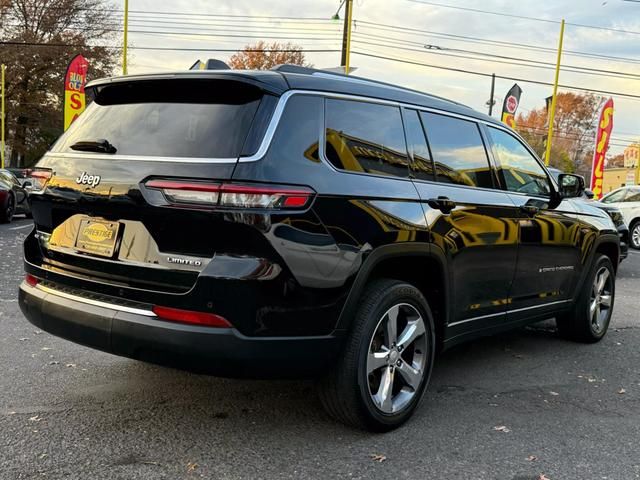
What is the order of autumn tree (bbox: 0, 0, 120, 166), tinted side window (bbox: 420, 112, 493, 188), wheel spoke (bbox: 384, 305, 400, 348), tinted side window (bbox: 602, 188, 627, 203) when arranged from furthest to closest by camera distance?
autumn tree (bbox: 0, 0, 120, 166), tinted side window (bbox: 602, 188, 627, 203), tinted side window (bbox: 420, 112, 493, 188), wheel spoke (bbox: 384, 305, 400, 348)

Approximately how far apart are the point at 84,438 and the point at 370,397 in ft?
4.83

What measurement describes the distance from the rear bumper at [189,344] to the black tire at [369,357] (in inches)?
5.6

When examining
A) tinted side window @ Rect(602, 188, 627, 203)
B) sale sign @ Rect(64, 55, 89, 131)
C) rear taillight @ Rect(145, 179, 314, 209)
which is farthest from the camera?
sale sign @ Rect(64, 55, 89, 131)

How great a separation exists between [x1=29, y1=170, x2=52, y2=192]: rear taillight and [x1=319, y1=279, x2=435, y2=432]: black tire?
70.8 inches

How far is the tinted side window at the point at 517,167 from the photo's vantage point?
177 inches

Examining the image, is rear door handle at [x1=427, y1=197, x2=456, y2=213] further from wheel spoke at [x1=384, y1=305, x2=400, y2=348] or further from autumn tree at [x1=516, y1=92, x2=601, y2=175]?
autumn tree at [x1=516, y1=92, x2=601, y2=175]

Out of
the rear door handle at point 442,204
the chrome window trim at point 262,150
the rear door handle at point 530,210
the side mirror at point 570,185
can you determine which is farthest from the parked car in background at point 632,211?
the chrome window trim at point 262,150

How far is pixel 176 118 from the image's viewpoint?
3105 mm

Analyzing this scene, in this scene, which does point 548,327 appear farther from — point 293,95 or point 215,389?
point 293,95

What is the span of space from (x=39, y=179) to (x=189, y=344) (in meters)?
1.39

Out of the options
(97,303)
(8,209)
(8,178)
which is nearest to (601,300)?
(97,303)

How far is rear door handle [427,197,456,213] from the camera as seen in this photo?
3.62 metres

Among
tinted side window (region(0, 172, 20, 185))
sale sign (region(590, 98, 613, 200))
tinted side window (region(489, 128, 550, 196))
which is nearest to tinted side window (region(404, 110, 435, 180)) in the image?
tinted side window (region(489, 128, 550, 196))

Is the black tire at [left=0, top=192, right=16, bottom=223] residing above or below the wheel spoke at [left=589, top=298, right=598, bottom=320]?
below
